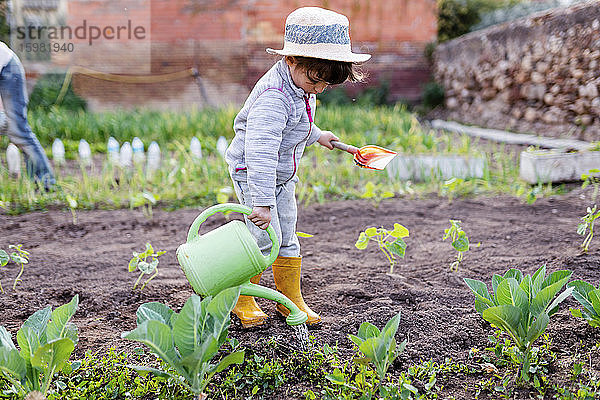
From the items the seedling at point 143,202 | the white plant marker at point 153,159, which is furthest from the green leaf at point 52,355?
the white plant marker at point 153,159

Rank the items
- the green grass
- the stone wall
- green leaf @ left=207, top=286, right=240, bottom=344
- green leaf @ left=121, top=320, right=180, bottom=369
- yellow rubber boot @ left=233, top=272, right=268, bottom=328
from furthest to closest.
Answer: the stone wall → the green grass → yellow rubber boot @ left=233, top=272, right=268, bottom=328 → green leaf @ left=207, top=286, right=240, bottom=344 → green leaf @ left=121, top=320, right=180, bottom=369

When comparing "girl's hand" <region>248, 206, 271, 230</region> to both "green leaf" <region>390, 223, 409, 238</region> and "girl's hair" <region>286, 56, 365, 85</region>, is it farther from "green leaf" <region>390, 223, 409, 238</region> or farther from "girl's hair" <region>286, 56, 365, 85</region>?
"green leaf" <region>390, 223, 409, 238</region>

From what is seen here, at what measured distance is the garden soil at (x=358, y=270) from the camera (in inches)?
72.3

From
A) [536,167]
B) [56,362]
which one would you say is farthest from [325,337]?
[536,167]

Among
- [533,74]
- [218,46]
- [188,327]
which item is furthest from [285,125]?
[218,46]

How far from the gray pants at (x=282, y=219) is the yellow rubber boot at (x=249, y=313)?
130mm

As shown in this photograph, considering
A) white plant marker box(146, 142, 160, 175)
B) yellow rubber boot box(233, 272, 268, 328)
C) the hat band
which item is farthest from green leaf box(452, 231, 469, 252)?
white plant marker box(146, 142, 160, 175)

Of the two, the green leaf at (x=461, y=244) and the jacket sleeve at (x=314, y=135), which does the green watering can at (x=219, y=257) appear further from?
the green leaf at (x=461, y=244)

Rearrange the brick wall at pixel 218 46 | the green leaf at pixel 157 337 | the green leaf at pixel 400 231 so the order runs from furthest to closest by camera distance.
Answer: the brick wall at pixel 218 46, the green leaf at pixel 400 231, the green leaf at pixel 157 337

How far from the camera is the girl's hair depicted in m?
1.83

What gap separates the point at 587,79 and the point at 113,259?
470 cm

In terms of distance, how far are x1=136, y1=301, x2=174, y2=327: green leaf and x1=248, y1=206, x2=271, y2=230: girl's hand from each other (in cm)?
41

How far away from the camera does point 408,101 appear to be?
30.5 feet

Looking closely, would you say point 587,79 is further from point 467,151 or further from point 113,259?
point 113,259
